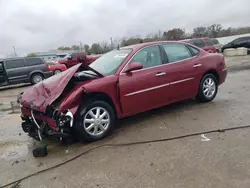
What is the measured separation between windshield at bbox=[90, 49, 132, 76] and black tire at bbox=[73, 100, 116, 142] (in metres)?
0.68

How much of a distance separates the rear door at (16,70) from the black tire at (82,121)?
1009cm

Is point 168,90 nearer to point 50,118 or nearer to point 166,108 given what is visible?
point 166,108

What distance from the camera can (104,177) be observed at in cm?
283

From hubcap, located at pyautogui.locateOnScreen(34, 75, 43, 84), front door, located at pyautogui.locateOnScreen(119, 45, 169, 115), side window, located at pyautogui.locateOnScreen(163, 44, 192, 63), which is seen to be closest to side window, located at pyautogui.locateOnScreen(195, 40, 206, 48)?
hubcap, located at pyautogui.locateOnScreen(34, 75, 43, 84)

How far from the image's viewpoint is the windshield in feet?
14.3

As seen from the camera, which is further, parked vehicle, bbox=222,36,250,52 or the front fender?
parked vehicle, bbox=222,36,250,52

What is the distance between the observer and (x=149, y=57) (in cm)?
468

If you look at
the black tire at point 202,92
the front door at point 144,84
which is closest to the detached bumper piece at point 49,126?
the front door at point 144,84

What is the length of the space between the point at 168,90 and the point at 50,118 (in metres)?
2.39

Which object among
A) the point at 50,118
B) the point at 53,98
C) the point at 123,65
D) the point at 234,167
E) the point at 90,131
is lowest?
the point at 234,167

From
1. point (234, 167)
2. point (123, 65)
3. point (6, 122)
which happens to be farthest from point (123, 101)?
point (6, 122)

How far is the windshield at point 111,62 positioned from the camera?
4356mm

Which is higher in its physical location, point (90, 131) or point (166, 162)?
point (90, 131)

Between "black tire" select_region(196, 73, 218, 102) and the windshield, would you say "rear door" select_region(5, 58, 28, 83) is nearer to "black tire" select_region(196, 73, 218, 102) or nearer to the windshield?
the windshield
